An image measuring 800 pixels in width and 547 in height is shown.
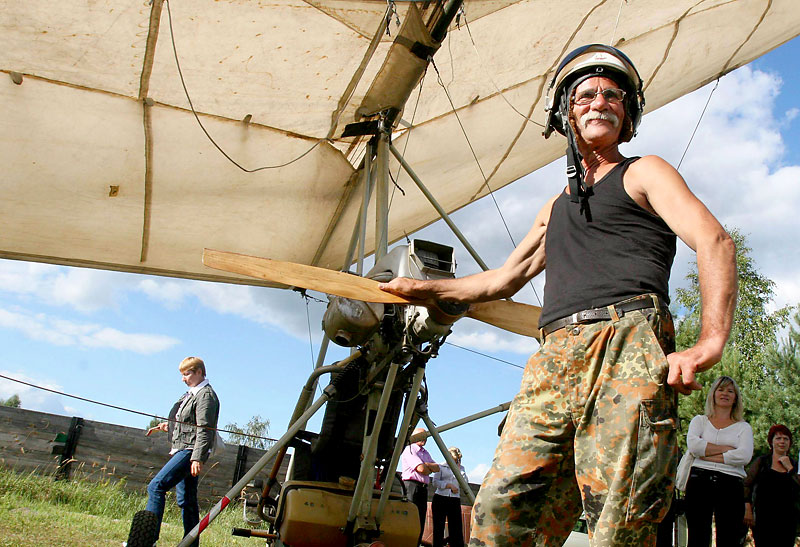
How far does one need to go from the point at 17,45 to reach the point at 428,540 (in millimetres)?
6859

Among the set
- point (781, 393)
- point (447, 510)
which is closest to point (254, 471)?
point (447, 510)

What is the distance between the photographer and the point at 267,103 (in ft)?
19.2

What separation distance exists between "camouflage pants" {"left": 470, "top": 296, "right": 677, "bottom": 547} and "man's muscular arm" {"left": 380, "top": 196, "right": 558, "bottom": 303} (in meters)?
0.43

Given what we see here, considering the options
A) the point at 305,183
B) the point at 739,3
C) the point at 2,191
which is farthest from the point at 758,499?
the point at 2,191

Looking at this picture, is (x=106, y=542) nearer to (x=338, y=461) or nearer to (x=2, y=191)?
(x=338, y=461)

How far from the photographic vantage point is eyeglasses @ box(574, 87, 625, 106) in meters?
1.97

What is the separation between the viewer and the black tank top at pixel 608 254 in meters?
1.76

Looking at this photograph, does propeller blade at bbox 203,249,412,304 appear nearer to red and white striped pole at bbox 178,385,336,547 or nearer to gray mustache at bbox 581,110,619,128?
gray mustache at bbox 581,110,619,128

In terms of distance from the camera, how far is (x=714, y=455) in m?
4.55

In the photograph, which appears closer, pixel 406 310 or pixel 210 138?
pixel 406 310

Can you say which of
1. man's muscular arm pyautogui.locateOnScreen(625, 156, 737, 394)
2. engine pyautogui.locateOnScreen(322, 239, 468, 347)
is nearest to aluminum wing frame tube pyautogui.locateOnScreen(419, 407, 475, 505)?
engine pyautogui.locateOnScreen(322, 239, 468, 347)

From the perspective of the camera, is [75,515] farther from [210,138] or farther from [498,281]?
[498,281]

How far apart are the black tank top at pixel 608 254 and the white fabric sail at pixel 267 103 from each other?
11.1 feet

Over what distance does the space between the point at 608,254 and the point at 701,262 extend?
0.27 meters
